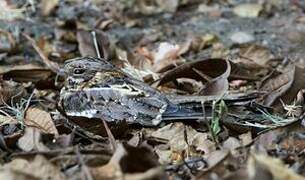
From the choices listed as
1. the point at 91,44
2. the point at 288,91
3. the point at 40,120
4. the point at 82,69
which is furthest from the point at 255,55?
the point at 40,120

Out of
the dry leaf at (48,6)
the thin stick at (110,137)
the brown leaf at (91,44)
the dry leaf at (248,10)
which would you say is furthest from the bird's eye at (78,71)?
the dry leaf at (248,10)

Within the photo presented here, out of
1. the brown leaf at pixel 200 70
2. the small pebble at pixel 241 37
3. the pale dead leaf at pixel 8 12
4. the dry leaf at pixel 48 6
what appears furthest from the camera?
the dry leaf at pixel 48 6

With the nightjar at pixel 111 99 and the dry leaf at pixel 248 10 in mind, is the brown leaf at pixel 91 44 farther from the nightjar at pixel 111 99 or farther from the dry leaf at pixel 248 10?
the dry leaf at pixel 248 10

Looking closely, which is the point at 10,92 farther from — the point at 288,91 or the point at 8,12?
the point at 8,12

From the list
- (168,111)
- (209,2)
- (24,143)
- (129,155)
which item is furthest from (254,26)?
(129,155)

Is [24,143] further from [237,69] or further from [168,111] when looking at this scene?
[237,69]

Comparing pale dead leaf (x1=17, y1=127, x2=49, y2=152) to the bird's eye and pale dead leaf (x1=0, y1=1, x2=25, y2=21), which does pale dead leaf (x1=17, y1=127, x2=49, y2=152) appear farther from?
pale dead leaf (x1=0, y1=1, x2=25, y2=21)
